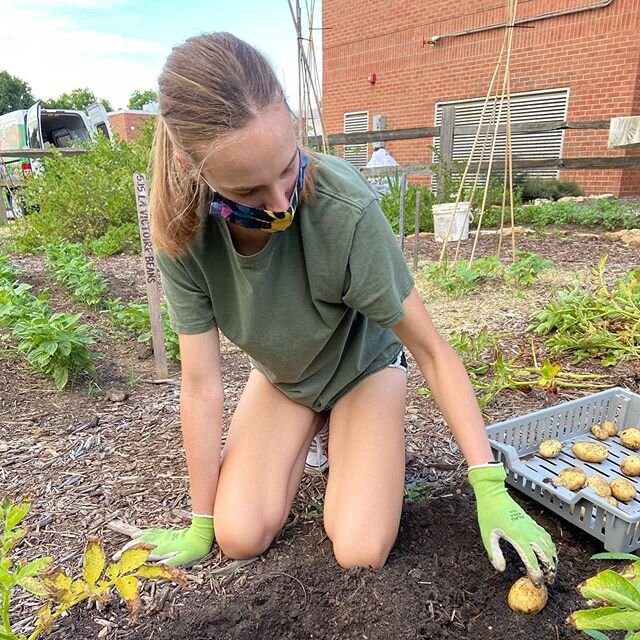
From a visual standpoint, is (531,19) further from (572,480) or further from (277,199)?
(277,199)

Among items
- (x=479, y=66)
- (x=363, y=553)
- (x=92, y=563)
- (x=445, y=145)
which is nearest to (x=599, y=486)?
(x=363, y=553)

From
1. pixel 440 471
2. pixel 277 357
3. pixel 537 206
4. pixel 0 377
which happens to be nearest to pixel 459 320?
pixel 440 471

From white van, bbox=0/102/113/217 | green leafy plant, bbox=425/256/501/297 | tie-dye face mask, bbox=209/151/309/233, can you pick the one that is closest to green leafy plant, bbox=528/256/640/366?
green leafy plant, bbox=425/256/501/297

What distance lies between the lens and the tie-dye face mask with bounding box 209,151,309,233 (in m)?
1.26

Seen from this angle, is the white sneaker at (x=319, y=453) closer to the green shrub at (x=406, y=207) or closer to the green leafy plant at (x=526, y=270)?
the green leafy plant at (x=526, y=270)

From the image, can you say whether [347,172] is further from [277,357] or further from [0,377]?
[0,377]

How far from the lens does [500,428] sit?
178cm

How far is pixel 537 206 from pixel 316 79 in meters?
3.71

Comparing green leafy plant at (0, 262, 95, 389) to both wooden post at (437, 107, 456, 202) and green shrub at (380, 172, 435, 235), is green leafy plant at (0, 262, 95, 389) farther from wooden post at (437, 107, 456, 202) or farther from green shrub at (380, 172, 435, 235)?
wooden post at (437, 107, 456, 202)

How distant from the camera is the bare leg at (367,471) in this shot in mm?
1480

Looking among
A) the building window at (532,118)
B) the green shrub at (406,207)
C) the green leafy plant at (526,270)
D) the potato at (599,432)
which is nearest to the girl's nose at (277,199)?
the potato at (599,432)

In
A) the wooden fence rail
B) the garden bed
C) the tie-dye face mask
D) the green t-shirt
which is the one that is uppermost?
the wooden fence rail

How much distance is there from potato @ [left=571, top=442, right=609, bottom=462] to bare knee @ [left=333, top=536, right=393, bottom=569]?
2.35ft

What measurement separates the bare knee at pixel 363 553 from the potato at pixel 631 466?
79 centimetres
